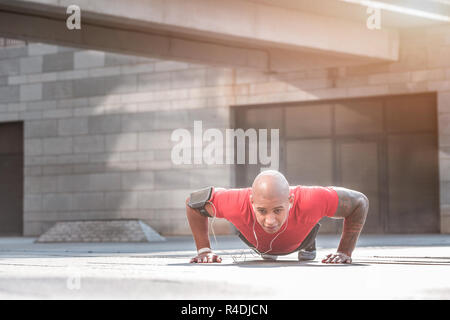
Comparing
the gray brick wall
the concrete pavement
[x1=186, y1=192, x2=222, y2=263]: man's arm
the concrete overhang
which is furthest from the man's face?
the gray brick wall

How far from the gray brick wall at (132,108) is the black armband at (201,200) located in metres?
14.4

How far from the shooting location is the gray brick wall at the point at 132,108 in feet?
69.0

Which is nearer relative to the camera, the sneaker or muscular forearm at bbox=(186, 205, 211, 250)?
muscular forearm at bbox=(186, 205, 211, 250)

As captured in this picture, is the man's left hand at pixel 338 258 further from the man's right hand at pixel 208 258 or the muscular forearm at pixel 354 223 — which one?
the man's right hand at pixel 208 258

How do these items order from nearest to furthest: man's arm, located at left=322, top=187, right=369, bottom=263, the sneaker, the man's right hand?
1. man's arm, located at left=322, top=187, right=369, bottom=263
2. the man's right hand
3. the sneaker

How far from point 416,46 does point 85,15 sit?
32.3 feet

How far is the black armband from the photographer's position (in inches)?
280

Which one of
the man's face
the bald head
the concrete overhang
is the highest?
the concrete overhang

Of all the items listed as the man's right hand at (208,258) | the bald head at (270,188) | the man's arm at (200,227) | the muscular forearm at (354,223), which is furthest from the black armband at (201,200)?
the muscular forearm at (354,223)

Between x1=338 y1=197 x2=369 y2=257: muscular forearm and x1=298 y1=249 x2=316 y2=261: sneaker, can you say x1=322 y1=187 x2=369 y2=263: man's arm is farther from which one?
x1=298 y1=249 x2=316 y2=261: sneaker

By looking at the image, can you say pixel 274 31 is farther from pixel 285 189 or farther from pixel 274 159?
pixel 285 189

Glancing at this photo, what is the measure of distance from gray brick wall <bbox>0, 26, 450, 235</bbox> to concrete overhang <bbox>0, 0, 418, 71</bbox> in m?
0.93

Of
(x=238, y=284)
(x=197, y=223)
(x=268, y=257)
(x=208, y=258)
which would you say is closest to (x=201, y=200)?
(x=197, y=223)

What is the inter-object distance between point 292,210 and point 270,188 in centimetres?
56
